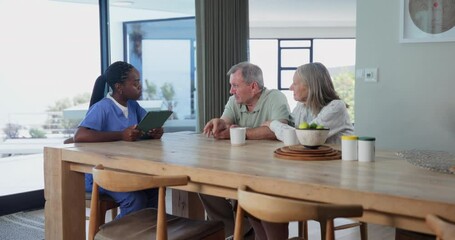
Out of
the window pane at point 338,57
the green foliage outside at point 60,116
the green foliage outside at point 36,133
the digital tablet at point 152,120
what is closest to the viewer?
the digital tablet at point 152,120

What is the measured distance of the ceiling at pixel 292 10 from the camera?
5.13 m

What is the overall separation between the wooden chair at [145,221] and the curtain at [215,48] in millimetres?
2557

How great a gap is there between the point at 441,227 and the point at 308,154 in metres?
0.80

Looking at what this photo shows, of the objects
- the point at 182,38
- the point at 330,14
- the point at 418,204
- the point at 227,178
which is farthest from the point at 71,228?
the point at 330,14

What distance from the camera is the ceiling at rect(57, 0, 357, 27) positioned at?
5.13 m

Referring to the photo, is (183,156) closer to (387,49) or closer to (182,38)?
(387,49)

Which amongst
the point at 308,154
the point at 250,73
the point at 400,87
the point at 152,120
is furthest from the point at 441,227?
the point at 400,87

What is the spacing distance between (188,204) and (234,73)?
A: 0.83m

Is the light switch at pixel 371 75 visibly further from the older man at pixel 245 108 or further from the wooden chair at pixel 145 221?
the wooden chair at pixel 145 221

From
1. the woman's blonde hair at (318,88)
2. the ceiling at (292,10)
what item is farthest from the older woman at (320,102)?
the ceiling at (292,10)

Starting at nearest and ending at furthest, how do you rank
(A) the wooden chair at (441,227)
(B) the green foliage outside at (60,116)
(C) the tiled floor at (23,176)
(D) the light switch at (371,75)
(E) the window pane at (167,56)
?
1. (A) the wooden chair at (441,227)
2. (D) the light switch at (371,75)
3. (C) the tiled floor at (23,176)
4. (B) the green foliage outside at (60,116)
5. (E) the window pane at (167,56)

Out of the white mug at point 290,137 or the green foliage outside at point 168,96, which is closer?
the white mug at point 290,137

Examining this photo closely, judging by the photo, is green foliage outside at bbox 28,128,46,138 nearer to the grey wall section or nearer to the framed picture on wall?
the grey wall section

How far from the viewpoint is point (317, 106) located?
2729mm
